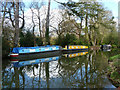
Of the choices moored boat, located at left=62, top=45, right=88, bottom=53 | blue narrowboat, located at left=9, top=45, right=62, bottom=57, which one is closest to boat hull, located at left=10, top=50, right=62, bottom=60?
blue narrowboat, located at left=9, top=45, right=62, bottom=57

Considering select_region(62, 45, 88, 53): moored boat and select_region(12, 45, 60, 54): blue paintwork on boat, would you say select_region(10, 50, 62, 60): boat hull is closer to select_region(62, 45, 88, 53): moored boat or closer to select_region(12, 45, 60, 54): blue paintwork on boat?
select_region(12, 45, 60, 54): blue paintwork on boat

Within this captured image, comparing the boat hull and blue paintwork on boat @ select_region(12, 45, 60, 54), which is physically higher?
blue paintwork on boat @ select_region(12, 45, 60, 54)

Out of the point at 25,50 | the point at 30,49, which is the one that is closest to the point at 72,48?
the point at 30,49

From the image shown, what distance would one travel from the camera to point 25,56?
8492mm

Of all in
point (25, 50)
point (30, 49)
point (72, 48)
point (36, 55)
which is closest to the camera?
point (25, 50)

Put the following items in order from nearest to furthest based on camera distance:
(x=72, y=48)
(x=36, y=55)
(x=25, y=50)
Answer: (x=25, y=50), (x=36, y=55), (x=72, y=48)

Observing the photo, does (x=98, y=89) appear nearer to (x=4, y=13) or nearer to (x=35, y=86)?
(x=35, y=86)

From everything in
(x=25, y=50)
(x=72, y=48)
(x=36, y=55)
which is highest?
(x=25, y=50)

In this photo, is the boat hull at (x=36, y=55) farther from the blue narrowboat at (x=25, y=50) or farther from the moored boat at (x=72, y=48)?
the moored boat at (x=72, y=48)

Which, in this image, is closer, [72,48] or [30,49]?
[30,49]

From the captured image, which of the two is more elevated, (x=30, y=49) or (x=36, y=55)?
(x=30, y=49)

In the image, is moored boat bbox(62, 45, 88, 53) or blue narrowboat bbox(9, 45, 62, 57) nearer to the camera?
blue narrowboat bbox(9, 45, 62, 57)

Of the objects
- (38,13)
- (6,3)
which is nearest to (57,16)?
(38,13)

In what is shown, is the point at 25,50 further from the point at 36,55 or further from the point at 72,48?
the point at 72,48
